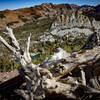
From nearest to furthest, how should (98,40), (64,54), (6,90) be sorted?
(6,90) → (64,54) → (98,40)

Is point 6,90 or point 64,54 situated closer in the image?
point 6,90

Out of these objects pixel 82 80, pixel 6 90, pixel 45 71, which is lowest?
pixel 6 90

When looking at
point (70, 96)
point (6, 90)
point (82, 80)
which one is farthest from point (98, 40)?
point (6, 90)

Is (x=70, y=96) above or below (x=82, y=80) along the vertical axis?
below

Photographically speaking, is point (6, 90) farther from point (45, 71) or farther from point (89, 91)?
point (89, 91)

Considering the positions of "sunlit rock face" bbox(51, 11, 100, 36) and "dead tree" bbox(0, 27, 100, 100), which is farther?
"sunlit rock face" bbox(51, 11, 100, 36)

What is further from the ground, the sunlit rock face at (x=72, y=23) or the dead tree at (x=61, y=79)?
the sunlit rock face at (x=72, y=23)

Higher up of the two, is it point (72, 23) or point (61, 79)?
point (72, 23)

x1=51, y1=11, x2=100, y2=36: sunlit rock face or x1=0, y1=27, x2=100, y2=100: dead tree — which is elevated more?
x1=51, y1=11, x2=100, y2=36: sunlit rock face

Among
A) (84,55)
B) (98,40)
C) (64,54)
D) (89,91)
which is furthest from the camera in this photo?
(98,40)

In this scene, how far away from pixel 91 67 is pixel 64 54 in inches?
77.4

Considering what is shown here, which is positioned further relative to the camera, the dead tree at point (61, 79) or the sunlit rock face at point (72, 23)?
the sunlit rock face at point (72, 23)

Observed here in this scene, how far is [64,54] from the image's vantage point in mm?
7281

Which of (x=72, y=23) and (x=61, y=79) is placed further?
(x=72, y=23)
